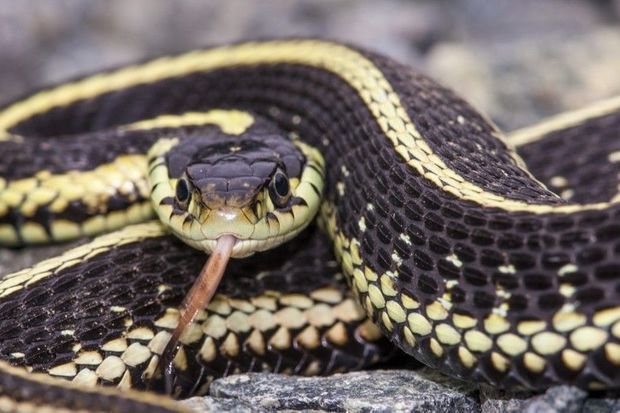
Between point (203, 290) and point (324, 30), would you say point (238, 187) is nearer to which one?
point (203, 290)

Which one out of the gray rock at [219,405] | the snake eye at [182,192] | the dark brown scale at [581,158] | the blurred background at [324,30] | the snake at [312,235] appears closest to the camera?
the snake at [312,235]

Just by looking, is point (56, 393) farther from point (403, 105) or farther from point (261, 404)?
point (403, 105)

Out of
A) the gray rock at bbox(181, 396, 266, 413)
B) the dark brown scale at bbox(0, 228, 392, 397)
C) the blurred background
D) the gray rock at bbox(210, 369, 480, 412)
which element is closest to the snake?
the dark brown scale at bbox(0, 228, 392, 397)

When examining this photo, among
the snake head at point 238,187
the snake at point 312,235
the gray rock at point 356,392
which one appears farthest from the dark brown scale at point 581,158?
the gray rock at point 356,392

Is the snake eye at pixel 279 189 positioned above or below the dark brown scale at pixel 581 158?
below

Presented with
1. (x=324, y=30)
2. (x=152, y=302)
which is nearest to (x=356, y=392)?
(x=152, y=302)

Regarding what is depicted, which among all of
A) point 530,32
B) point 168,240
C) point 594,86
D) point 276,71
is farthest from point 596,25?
point 168,240

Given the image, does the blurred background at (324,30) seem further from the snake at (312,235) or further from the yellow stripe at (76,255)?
the yellow stripe at (76,255)
